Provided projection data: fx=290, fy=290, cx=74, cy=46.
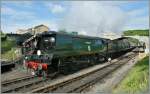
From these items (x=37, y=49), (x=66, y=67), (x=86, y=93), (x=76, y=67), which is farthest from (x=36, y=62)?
(x=86, y=93)

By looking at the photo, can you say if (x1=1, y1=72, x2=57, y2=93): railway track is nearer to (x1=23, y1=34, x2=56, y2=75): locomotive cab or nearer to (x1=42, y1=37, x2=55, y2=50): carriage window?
(x1=23, y1=34, x2=56, y2=75): locomotive cab

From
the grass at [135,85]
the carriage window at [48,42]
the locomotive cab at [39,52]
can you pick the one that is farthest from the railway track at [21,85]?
the grass at [135,85]

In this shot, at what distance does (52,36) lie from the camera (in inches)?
773

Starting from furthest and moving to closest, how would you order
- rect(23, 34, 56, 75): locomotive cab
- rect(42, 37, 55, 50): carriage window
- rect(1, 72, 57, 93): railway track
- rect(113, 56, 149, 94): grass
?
rect(42, 37, 55, 50): carriage window < rect(23, 34, 56, 75): locomotive cab < rect(1, 72, 57, 93): railway track < rect(113, 56, 149, 94): grass

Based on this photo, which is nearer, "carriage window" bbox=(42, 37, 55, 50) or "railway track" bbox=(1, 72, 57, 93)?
"railway track" bbox=(1, 72, 57, 93)

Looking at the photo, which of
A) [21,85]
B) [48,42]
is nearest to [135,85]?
[21,85]

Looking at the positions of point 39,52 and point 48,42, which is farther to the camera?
point 48,42

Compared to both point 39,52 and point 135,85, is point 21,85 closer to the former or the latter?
point 39,52

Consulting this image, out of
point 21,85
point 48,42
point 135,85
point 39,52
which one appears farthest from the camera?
point 48,42

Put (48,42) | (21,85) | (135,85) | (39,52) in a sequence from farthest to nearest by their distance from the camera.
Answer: (48,42) → (39,52) → (21,85) → (135,85)

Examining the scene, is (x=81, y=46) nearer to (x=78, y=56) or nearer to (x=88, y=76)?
(x=78, y=56)

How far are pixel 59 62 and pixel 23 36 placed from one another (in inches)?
210

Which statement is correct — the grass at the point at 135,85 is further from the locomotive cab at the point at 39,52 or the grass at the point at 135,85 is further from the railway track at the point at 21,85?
the locomotive cab at the point at 39,52

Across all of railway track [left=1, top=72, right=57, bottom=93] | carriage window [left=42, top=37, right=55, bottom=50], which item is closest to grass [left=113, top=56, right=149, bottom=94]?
railway track [left=1, top=72, right=57, bottom=93]
